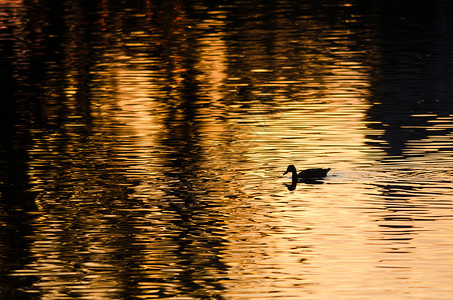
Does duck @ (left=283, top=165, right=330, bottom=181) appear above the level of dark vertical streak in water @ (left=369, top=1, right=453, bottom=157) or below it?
above

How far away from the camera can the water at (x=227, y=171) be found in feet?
59.8

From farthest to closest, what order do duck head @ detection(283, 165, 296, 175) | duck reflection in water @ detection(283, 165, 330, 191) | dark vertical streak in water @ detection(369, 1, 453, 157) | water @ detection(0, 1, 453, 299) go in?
dark vertical streak in water @ detection(369, 1, 453, 157), duck head @ detection(283, 165, 296, 175), duck reflection in water @ detection(283, 165, 330, 191), water @ detection(0, 1, 453, 299)

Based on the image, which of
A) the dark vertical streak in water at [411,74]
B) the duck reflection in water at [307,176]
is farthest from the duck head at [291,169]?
the dark vertical streak in water at [411,74]

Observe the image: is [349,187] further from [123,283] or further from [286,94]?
[286,94]

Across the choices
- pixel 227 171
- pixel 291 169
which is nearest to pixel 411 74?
pixel 227 171

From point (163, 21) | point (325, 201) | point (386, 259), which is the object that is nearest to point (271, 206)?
point (325, 201)

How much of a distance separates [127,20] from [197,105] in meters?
35.9

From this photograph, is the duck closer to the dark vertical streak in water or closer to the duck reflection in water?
the duck reflection in water

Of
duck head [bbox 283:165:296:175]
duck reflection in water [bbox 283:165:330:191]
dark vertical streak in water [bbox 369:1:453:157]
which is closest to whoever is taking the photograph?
duck reflection in water [bbox 283:165:330:191]

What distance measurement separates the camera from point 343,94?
3759cm

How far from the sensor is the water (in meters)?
18.2

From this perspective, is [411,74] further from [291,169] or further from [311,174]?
[311,174]

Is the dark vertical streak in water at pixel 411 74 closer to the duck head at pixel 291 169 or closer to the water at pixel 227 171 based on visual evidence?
the water at pixel 227 171

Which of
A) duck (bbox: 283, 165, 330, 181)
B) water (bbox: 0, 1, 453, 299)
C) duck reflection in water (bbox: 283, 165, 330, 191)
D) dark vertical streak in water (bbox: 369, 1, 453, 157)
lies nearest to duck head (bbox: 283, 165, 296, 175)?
duck reflection in water (bbox: 283, 165, 330, 191)
